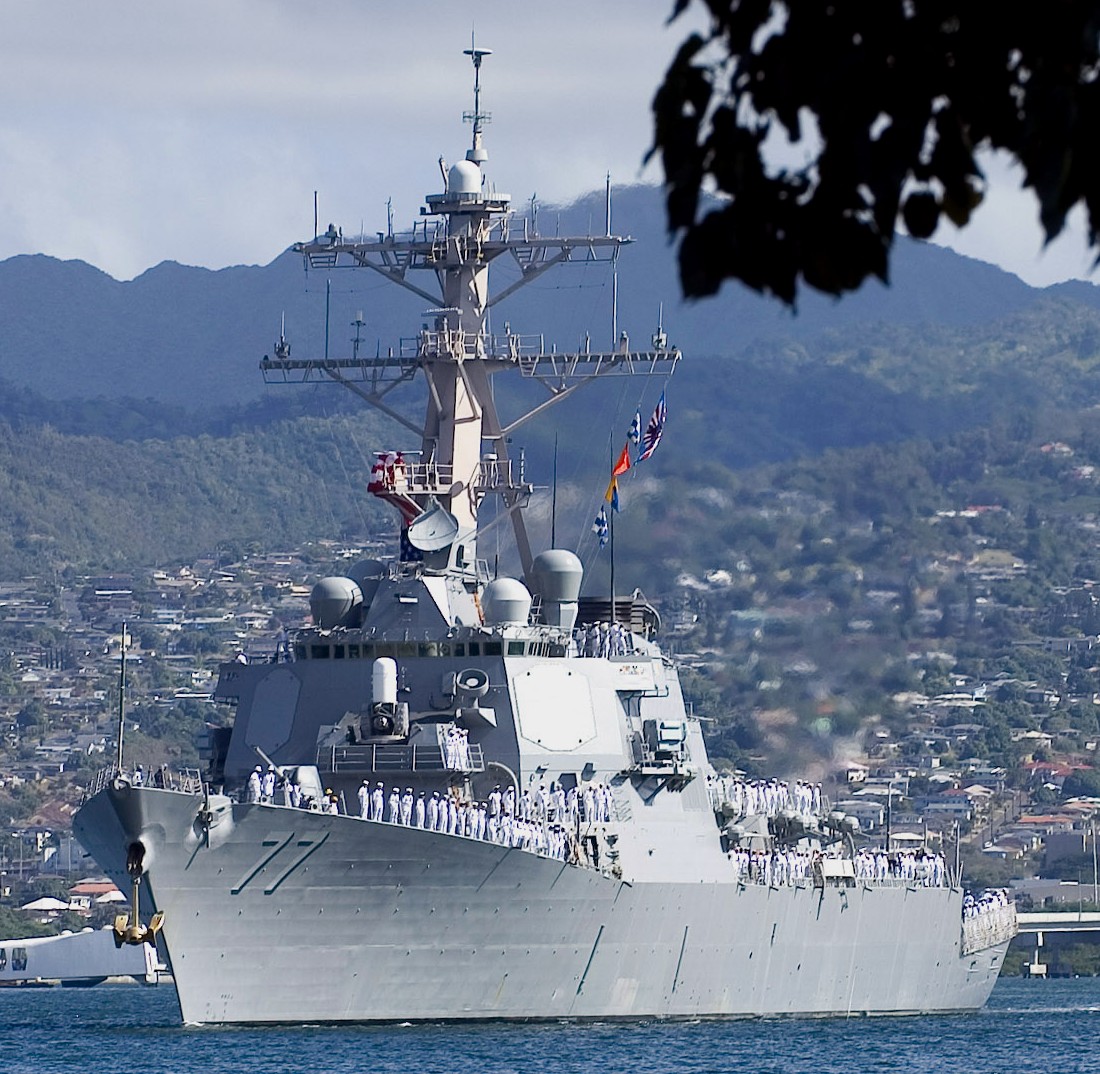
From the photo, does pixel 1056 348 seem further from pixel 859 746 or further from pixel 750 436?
pixel 859 746

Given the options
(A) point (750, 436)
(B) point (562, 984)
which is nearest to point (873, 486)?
(A) point (750, 436)

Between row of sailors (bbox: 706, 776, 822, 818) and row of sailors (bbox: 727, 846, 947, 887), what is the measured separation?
0.60 m

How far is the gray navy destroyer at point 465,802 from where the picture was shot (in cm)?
3022

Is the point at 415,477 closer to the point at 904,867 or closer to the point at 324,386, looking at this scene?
the point at 904,867

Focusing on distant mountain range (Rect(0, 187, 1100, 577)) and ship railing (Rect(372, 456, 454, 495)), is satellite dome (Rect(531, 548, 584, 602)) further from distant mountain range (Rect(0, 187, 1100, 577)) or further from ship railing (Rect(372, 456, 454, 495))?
distant mountain range (Rect(0, 187, 1100, 577))

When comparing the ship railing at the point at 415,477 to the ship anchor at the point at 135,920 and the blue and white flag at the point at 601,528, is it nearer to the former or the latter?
the blue and white flag at the point at 601,528

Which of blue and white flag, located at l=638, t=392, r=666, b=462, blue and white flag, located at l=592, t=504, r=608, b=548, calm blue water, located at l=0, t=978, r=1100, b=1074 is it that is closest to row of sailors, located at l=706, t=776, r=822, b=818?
calm blue water, located at l=0, t=978, r=1100, b=1074

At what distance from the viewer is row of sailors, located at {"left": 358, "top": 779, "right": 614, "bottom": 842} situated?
3089cm

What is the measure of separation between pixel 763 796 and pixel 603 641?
18.6ft

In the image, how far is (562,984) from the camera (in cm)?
3200

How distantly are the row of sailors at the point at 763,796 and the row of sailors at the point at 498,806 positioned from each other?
390 cm

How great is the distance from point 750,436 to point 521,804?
42.4 meters

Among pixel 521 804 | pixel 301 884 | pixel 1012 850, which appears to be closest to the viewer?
pixel 301 884

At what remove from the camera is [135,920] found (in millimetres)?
29688
